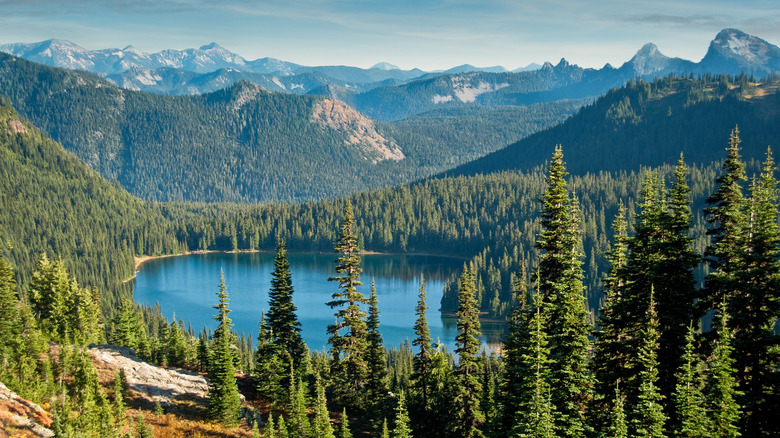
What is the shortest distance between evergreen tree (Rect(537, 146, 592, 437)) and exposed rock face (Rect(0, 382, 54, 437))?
30717 mm

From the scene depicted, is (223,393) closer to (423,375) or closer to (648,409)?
(423,375)

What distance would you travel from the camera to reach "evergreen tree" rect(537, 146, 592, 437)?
110 ft

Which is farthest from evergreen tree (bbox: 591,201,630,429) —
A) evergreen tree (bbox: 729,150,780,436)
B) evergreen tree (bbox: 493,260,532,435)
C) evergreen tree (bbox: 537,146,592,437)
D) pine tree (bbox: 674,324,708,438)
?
evergreen tree (bbox: 729,150,780,436)

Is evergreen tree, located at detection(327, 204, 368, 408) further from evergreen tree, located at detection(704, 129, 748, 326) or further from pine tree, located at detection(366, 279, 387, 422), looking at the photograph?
evergreen tree, located at detection(704, 129, 748, 326)

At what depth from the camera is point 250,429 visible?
173 feet

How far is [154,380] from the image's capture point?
56.5m

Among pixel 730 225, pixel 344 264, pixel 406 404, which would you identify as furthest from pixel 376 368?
pixel 730 225

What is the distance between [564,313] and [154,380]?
3843cm

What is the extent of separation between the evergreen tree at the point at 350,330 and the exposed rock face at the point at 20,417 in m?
23.2

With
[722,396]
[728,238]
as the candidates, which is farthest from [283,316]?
[722,396]

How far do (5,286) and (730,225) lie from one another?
61406 millimetres

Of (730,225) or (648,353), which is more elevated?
(730,225)

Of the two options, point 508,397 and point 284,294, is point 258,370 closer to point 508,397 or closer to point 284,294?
point 284,294

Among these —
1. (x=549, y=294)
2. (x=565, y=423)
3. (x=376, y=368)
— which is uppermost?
(x=549, y=294)
